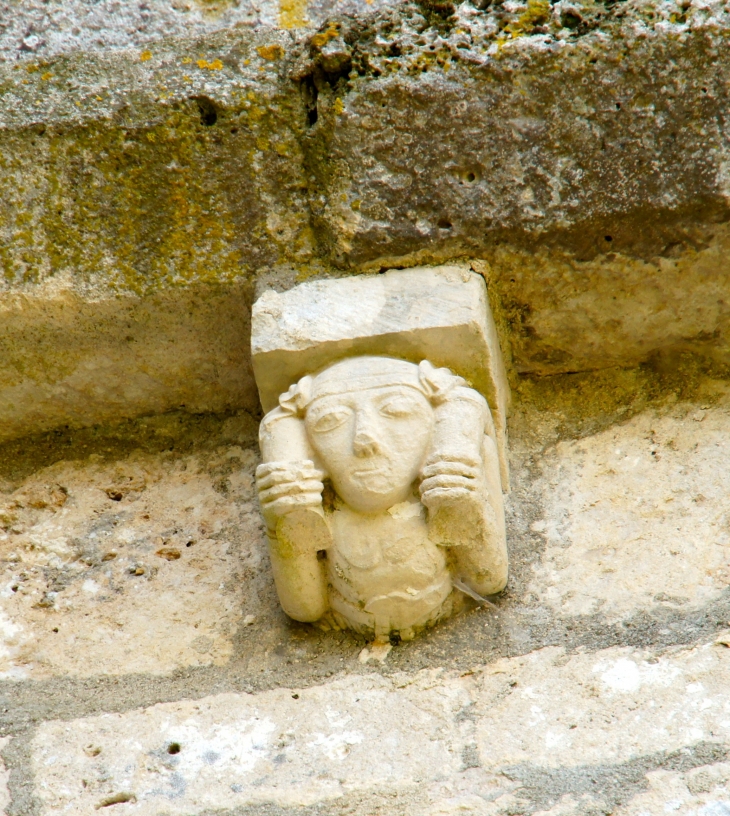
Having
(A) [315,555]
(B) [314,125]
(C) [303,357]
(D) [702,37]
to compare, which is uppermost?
(D) [702,37]

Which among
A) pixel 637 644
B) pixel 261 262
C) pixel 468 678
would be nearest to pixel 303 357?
pixel 261 262

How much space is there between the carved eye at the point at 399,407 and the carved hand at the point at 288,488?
0.17 m

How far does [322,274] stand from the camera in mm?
2209

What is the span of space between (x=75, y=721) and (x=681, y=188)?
4.93 feet

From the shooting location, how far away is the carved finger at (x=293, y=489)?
1.89m

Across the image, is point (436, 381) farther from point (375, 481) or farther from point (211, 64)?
point (211, 64)

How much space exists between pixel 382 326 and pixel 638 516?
2.04 feet

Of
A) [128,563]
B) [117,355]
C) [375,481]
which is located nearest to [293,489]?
[375,481]

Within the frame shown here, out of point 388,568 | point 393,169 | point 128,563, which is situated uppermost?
point 393,169

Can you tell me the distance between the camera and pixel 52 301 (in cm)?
221

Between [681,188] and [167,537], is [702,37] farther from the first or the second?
[167,537]

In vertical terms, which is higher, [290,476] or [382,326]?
[382,326]

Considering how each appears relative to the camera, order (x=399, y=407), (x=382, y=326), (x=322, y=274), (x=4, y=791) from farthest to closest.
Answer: (x=322, y=274), (x=382, y=326), (x=399, y=407), (x=4, y=791)

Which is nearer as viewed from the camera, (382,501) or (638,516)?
(382,501)
